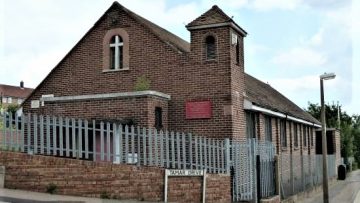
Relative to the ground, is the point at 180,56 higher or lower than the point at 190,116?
higher

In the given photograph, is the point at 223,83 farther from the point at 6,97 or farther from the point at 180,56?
the point at 6,97

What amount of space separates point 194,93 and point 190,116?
82 centimetres

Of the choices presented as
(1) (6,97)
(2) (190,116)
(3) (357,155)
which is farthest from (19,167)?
(1) (6,97)

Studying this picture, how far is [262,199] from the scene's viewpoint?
15.3 metres

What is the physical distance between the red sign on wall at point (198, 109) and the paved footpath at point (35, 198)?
6.04m

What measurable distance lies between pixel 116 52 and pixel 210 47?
3.87m

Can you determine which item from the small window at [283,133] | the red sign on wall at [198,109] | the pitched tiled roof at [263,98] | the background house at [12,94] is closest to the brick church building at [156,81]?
the red sign on wall at [198,109]

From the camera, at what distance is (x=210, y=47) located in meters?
17.3

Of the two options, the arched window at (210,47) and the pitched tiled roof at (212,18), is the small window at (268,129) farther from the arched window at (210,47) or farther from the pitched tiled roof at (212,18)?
the pitched tiled roof at (212,18)

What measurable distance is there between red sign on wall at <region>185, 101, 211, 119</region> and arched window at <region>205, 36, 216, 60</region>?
1625 mm

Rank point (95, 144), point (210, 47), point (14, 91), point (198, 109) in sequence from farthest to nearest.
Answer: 1. point (14, 91)
2. point (210, 47)
3. point (198, 109)
4. point (95, 144)

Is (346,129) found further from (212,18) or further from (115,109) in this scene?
(115,109)

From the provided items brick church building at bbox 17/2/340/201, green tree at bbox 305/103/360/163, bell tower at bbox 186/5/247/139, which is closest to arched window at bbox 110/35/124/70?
brick church building at bbox 17/2/340/201

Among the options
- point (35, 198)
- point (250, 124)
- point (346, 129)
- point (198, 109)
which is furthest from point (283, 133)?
point (346, 129)
